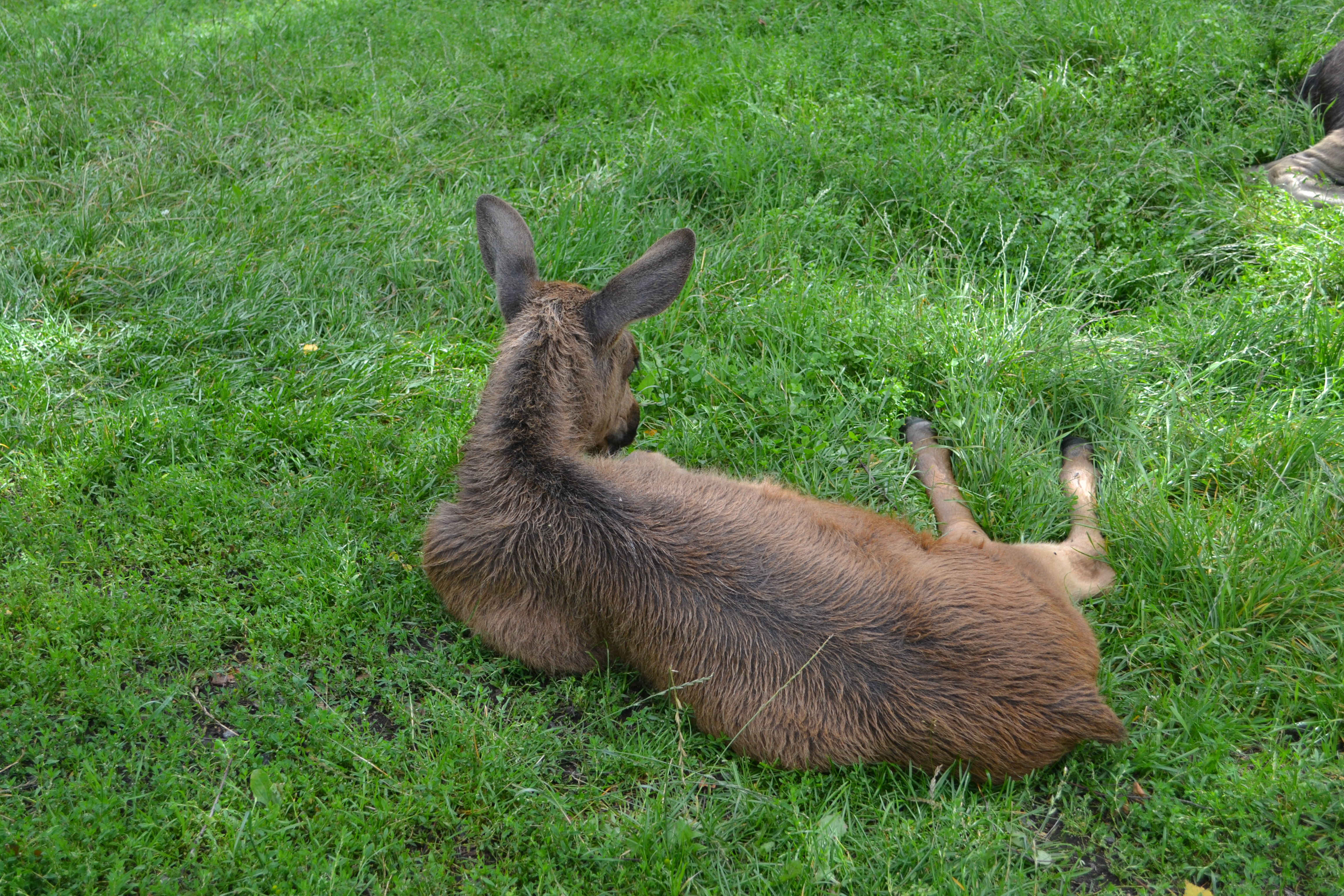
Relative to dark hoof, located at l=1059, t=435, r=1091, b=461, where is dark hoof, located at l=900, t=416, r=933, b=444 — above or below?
above

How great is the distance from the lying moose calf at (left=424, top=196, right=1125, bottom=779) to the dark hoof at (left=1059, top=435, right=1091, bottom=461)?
→ 22 centimetres

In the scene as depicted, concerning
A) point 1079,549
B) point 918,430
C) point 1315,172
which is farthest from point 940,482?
point 1315,172

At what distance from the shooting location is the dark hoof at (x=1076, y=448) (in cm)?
448

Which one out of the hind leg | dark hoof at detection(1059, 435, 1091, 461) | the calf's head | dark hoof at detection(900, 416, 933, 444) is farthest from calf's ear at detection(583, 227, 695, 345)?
dark hoof at detection(1059, 435, 1091, 461)

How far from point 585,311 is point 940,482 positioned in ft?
5.48

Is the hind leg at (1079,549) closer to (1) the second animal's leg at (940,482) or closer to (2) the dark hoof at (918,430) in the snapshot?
(1) the second animal's leg at (940,482)

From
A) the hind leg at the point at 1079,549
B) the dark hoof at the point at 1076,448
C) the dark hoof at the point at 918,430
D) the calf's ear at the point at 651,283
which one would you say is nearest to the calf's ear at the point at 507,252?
the calf's ear at the point at 651,283

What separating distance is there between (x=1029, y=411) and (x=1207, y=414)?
76 centimetres

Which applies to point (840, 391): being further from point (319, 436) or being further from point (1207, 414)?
point (319, 436)

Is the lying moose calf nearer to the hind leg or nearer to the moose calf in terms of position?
the hind leg

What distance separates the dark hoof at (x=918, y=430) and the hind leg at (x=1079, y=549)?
59cm

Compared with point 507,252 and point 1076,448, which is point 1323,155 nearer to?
point 1076,448

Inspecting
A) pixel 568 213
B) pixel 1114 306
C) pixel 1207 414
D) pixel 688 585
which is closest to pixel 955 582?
pixel 688 585

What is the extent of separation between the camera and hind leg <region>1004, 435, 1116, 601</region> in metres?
3.78
